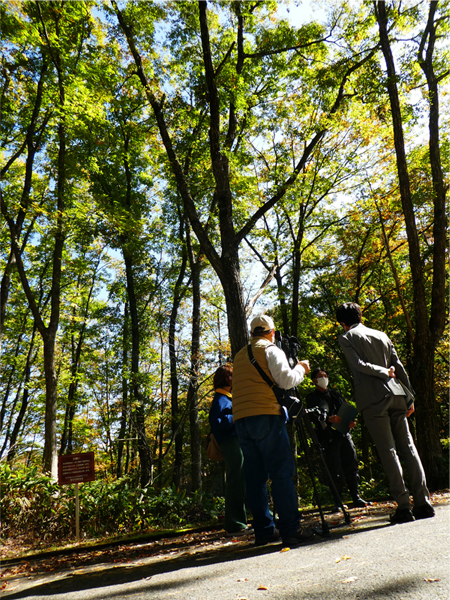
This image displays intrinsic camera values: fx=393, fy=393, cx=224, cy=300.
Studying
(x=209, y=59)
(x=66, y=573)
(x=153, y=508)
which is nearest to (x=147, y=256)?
(x=209, y=59)

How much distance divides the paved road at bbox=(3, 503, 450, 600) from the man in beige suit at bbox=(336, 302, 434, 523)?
0.77 feet

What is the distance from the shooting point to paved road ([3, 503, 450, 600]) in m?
2.00

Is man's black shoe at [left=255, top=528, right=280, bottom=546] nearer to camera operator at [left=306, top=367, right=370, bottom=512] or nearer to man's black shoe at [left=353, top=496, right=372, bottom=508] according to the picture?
camera operator at [left=306, top=367, right=370, bottom=512]

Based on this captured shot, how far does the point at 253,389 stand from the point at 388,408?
1303mm

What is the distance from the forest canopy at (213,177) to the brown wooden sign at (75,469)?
4.61 ft

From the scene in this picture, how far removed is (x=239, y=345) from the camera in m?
6.51

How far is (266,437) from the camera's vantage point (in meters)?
3.51

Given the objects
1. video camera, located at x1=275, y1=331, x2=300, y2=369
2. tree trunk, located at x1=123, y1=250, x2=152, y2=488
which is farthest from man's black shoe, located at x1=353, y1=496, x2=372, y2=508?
tree trunk, located at x1=123, y1=250, x2=152, y2=488

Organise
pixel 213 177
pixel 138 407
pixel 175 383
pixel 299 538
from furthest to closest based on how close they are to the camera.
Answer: pixel 175 383 → pixel 138 407 → pixel 213 177 → pixel 299 538

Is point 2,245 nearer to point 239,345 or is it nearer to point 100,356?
point 100,356

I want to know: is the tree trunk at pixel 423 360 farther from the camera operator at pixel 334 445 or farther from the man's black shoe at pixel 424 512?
the man's black shoe at pixel 424 512

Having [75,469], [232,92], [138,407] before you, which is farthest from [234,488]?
[138,407]

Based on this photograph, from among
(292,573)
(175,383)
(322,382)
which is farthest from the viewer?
(175,383)

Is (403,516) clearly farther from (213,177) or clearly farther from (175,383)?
(175,383)
